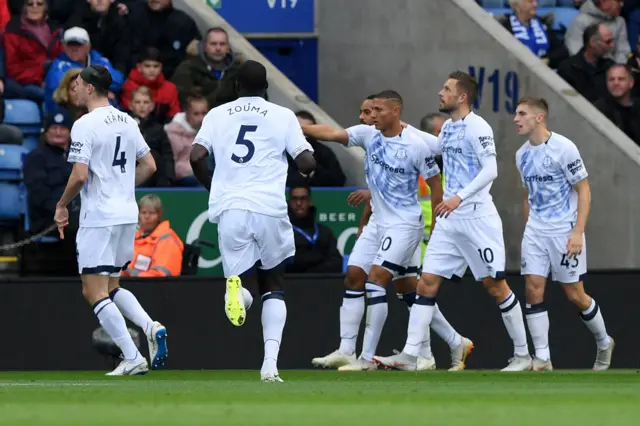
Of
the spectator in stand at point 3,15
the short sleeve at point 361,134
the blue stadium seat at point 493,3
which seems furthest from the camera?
the blue stadium seat at point 493,3

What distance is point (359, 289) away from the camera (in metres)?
14.0

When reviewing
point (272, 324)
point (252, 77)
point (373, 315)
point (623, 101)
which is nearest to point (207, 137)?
point (252, 77)

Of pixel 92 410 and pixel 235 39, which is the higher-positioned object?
pixel 235 39

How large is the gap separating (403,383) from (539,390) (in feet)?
4.24

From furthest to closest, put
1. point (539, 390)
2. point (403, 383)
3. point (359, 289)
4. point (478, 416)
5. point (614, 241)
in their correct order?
point (614, 241), point (359, 289), point (403, 383), point (539, 390), point (478, 416)

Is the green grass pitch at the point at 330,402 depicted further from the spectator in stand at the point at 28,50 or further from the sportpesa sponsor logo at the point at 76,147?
the spectator in stand at the point at 28,50

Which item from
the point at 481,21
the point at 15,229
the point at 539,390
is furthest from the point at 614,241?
the point at 539,390

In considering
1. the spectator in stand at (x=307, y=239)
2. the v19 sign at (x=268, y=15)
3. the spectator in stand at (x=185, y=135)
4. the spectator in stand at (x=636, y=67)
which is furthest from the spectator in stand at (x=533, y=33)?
the spectator in stand at (x=307, y=239)

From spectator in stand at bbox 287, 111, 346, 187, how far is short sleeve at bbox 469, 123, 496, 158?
3.66 metres

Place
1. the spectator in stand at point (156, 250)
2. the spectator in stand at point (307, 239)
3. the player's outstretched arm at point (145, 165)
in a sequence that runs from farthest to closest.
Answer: the spectator in stand at point (307, 239), the spectator in stand at point (156, 250), the player's outstretched arm at point (145, 165)

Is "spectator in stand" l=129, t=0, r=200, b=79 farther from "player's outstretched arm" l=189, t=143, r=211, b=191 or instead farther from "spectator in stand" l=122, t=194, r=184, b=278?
"player's outstretched arm" l=189, t=143, r=211, b=191

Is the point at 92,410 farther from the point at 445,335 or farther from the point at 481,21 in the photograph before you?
the point at 481,21

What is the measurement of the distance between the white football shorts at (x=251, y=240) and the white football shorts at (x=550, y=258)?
3.35m

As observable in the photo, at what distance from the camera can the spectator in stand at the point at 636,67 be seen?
19.9 m
